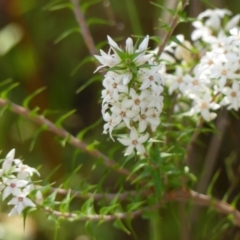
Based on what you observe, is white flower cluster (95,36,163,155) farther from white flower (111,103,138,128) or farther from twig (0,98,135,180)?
twig (0,98,135,180)

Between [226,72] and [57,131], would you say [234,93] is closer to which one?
[226,72]

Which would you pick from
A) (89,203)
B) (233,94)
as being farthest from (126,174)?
(233,94)

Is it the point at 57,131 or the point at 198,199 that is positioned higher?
the point at 57,131

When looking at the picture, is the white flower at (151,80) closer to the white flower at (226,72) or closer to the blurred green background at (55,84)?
the white flower at (226,72)

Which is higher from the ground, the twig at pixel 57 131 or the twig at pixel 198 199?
the twig at pixel 57 131

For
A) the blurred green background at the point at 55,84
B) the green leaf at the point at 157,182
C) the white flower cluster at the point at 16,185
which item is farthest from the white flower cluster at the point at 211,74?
the blurred green background at the point at 55,84

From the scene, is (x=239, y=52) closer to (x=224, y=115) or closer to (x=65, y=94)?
(x=224, y=115)

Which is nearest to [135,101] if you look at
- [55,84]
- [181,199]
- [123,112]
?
[123,112]
